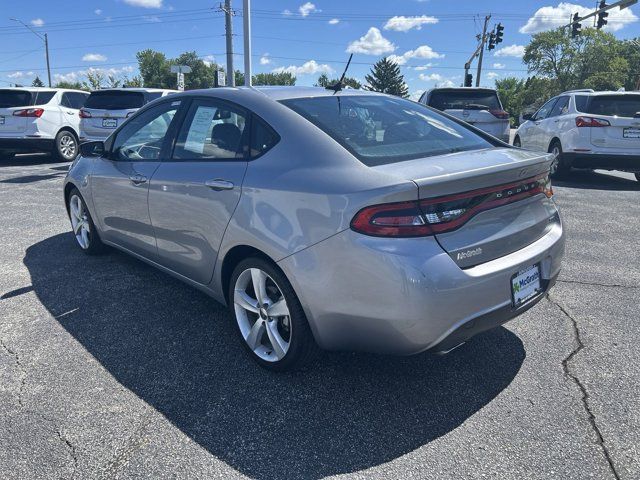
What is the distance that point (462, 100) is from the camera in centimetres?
1072

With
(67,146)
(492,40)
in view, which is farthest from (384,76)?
(67,146)

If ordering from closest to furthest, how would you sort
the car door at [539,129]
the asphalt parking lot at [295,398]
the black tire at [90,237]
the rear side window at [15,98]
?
1. the asphalt parking lot at [295,398]
2. the black tire at [90,237]
3. the car door at [539,129]
4. the rear side window at [15,98]

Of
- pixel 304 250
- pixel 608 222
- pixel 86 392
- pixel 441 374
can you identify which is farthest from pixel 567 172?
pixel 86 392

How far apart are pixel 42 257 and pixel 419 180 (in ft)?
13.7

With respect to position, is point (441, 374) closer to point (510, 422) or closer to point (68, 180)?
point (510, 422)

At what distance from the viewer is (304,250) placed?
2.46 meters

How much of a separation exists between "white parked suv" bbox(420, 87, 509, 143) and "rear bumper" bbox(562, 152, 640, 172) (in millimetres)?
1873

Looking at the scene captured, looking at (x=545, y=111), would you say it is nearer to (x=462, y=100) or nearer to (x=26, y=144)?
(x=462, y=100)

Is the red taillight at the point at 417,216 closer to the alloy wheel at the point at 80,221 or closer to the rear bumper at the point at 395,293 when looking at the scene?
the rear bumper at the point at 395,293

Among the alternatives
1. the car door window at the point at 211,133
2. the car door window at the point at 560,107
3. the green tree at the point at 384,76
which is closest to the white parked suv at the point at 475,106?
the car door window at the point at 560,107

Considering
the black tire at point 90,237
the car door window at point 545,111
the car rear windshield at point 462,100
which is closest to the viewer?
the black tire at point 90,237

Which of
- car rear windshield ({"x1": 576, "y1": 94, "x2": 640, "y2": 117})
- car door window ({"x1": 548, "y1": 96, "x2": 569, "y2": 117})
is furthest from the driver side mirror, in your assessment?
car door window ({"x1": 548, "y1": 96, "x2": 569, "y2": 117})

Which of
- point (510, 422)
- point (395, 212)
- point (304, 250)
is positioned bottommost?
point (510, 422)

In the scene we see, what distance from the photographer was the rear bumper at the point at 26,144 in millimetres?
11500
